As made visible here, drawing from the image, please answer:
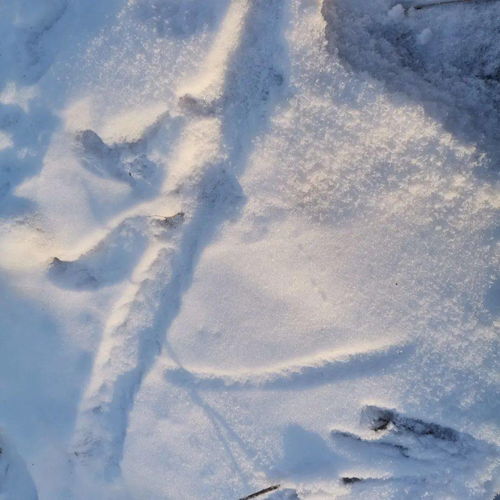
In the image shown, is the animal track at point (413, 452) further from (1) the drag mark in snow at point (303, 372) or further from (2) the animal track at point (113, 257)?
(2) the animal track at point (113, 257)

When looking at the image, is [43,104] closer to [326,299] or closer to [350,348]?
[326,299]

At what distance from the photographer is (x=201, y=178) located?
208 centimetres

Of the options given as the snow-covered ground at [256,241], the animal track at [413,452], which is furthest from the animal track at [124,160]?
the animal track at [413,452]

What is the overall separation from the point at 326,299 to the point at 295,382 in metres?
0.40

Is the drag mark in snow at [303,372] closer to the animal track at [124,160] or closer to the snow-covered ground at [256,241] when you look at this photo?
the snow-covered ground at [256,241]

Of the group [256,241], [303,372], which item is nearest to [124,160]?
[256,241]

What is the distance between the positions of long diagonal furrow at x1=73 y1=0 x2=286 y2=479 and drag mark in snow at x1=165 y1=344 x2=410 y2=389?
0.22 m

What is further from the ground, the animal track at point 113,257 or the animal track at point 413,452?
the animal track at point 113,257

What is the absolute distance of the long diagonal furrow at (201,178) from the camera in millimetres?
2070

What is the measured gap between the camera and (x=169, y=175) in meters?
2.09

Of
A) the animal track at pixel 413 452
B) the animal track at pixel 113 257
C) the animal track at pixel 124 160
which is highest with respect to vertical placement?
the animal track at pixel 124 160

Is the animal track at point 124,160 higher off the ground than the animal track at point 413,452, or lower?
higher

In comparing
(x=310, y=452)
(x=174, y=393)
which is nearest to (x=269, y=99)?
(x=174, y=393)

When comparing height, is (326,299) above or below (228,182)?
below
